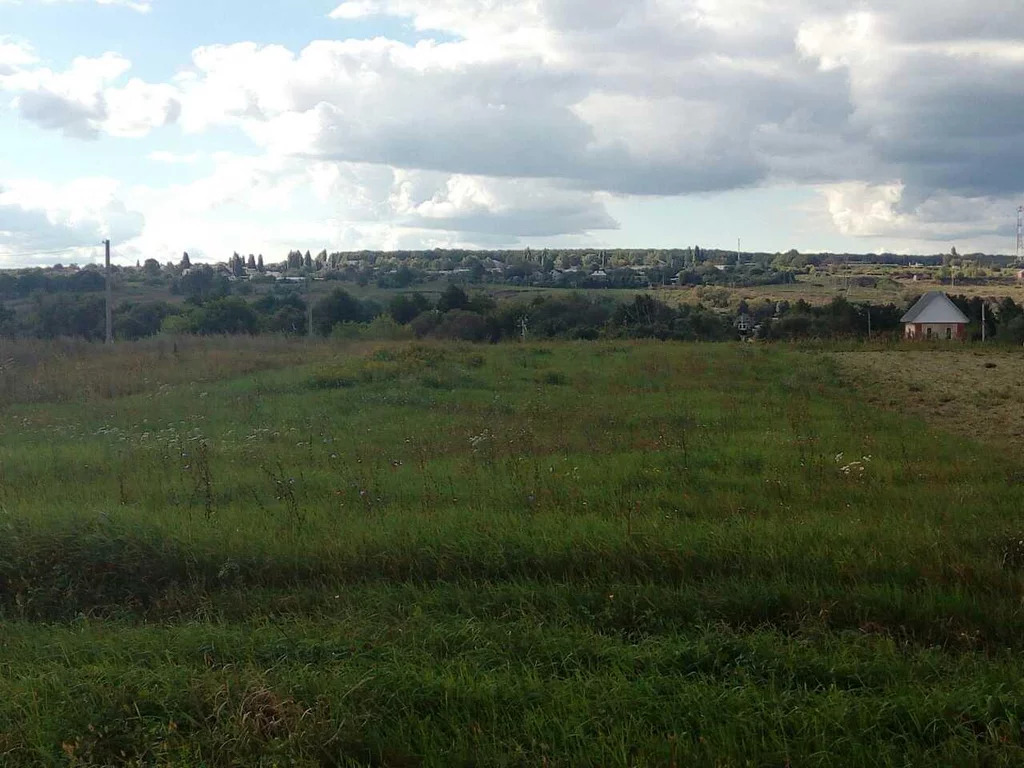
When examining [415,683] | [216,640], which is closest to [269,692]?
[415,683]

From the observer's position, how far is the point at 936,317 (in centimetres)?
4912

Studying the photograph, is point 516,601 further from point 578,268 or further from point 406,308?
point 578,268

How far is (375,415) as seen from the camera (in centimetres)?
1474

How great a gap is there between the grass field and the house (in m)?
40.5

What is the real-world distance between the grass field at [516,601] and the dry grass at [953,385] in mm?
2500

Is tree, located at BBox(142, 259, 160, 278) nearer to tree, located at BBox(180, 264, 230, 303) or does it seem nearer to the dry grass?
tree, located at BBox(180, 264, 230, 303)

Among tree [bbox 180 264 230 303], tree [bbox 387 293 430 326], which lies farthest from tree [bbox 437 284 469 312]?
tree [bbox 180 264 230 303]

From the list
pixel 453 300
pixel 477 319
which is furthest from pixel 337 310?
pixel 477 319

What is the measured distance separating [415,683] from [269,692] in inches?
27.1

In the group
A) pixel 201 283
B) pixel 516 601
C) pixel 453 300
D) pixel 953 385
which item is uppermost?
pixel 201 283

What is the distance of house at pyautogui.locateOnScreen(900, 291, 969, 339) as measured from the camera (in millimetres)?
48156

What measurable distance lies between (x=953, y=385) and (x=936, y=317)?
3256 cm

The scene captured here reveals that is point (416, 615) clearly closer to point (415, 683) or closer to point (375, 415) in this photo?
point (415, 683)

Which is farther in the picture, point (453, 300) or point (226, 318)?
point (453, 300)
